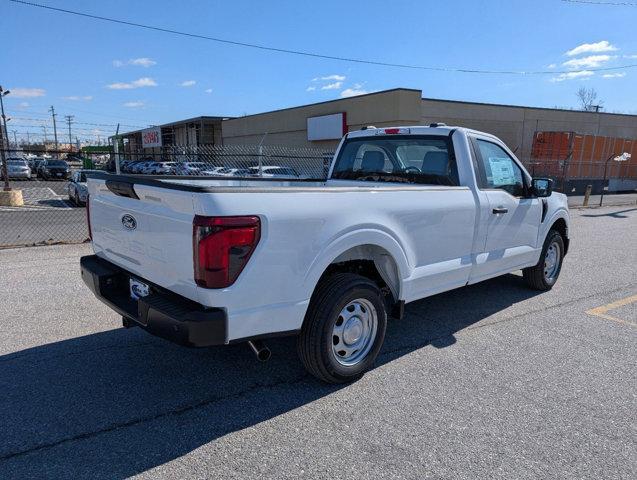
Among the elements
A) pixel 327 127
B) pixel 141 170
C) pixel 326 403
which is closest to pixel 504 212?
pixel 326 403

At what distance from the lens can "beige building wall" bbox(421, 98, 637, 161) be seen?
27.0 meters

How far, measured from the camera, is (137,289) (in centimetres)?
333

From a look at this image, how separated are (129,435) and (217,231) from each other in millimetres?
1378

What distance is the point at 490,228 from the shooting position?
461 cm

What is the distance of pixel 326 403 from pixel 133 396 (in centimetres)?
135

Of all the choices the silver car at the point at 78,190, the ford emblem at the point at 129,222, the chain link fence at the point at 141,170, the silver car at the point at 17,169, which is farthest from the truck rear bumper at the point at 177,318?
the silver car at the point at 17,169

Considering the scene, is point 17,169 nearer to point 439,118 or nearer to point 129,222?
point 439,118

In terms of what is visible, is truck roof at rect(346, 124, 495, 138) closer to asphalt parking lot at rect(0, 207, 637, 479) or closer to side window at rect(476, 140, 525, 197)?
side window at rect(476, 140, 525, 197)

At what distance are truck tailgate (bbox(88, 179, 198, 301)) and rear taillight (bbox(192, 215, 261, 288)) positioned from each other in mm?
90

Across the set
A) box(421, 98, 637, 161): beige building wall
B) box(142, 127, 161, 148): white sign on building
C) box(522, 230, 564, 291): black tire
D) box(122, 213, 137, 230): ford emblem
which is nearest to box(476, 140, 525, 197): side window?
box(522, 230, 564, 291): black tire

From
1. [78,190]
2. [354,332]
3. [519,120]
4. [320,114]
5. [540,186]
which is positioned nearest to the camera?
[354,332]

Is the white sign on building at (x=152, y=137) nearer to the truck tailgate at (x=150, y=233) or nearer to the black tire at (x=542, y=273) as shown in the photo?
the black tire at (x=542, y=273)

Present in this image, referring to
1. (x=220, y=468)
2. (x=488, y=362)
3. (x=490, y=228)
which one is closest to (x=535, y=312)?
(x=490, y=228)

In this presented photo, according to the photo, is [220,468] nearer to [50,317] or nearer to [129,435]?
[129,435]
